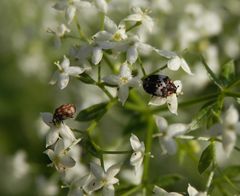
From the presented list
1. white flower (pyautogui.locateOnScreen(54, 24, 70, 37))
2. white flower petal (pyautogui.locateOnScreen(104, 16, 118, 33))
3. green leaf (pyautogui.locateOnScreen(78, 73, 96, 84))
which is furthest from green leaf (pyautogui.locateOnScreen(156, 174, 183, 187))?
white flower (pyautogui.locateOnScreen(54, 24, 70, 37))

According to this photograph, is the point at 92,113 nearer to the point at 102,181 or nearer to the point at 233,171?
the point at 102,181

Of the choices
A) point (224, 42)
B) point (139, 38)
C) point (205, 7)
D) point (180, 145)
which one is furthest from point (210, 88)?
point (139, 38)

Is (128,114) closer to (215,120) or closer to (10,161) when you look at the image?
(10,161)

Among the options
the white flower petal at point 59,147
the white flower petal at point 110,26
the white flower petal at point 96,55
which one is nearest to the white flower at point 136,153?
the white flower petal at point 59,147

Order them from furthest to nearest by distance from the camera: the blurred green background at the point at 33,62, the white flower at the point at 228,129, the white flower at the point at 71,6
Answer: the blurred green background at the point at 33,62 < the white flower at the point at 71,6 < the white flower at the point at 228,129

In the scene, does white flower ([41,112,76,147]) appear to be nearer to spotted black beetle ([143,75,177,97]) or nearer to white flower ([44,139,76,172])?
white flower ([44,139,76,172])

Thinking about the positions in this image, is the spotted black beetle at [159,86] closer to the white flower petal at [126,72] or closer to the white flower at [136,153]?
the white flower petal at [126,72]

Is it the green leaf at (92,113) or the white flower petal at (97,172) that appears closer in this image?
the white flower petal at (97,172)
